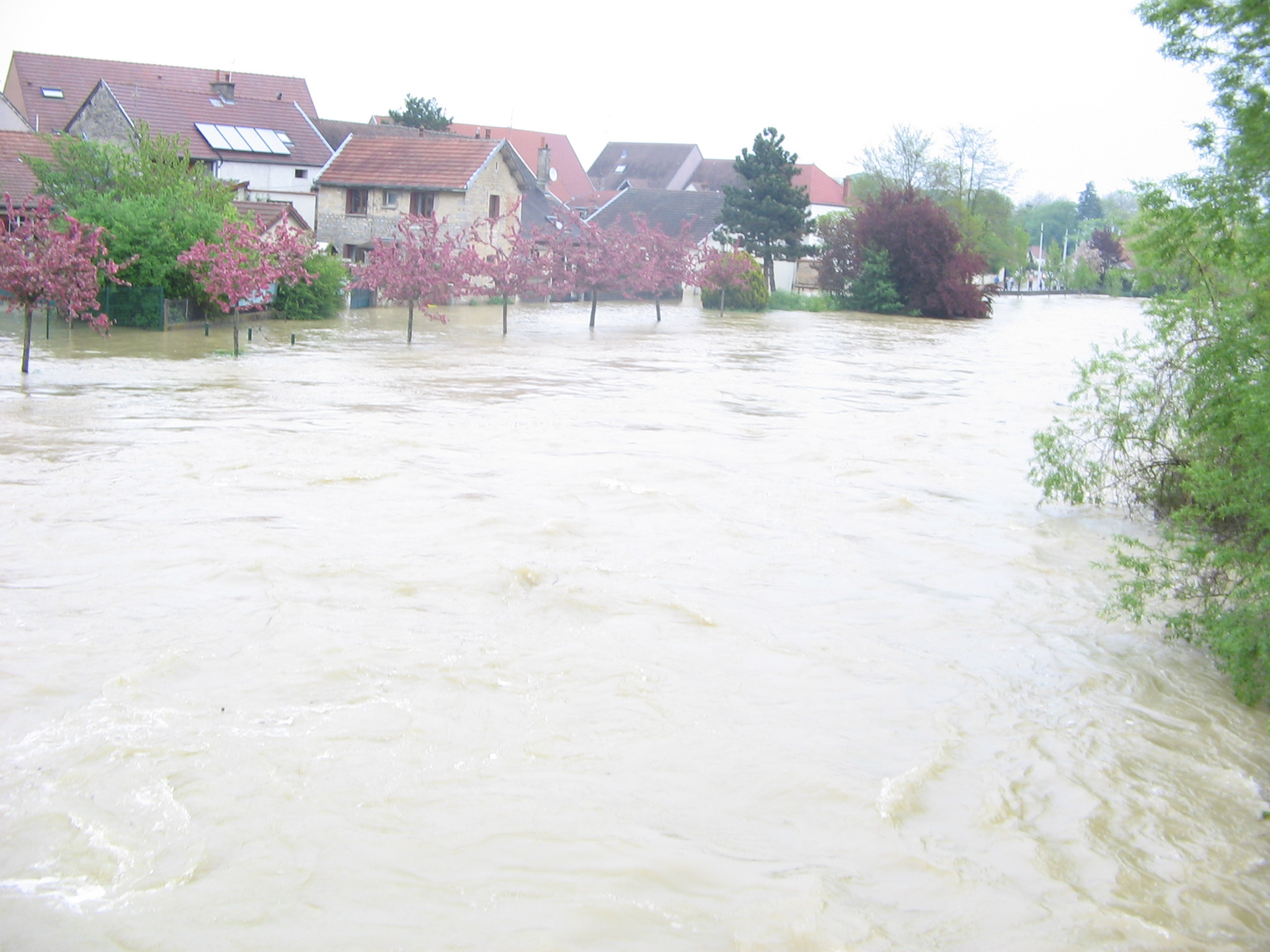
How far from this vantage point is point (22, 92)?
56.4 metres

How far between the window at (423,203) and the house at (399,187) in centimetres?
2

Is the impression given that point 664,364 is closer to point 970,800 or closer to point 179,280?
point 179,280

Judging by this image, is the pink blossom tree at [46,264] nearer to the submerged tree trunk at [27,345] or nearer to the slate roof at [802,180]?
the submerged tree trunk at [27,345]

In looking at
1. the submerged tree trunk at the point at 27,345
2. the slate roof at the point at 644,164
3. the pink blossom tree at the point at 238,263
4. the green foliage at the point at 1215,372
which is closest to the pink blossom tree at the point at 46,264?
the submerged tree trunk at the point at 27,345

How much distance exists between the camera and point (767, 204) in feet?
187

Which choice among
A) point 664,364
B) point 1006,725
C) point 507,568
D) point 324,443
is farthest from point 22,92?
point 1006,725

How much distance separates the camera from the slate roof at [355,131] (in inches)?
2307

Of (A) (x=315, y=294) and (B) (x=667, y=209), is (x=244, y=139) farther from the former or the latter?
(B) (x=667, y=209)

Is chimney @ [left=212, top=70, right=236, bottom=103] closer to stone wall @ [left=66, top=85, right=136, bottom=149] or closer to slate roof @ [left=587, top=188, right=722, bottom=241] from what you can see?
stone wall @ [left=66, top=85, right=136, bottom=149]

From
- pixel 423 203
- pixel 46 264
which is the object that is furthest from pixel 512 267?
pixel 46 264

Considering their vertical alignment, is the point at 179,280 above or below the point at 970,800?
above

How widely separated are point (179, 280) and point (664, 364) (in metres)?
12.3

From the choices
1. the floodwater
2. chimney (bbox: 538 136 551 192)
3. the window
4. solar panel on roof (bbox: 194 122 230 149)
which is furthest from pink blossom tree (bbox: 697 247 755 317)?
the floodwater

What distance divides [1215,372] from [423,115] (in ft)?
225
